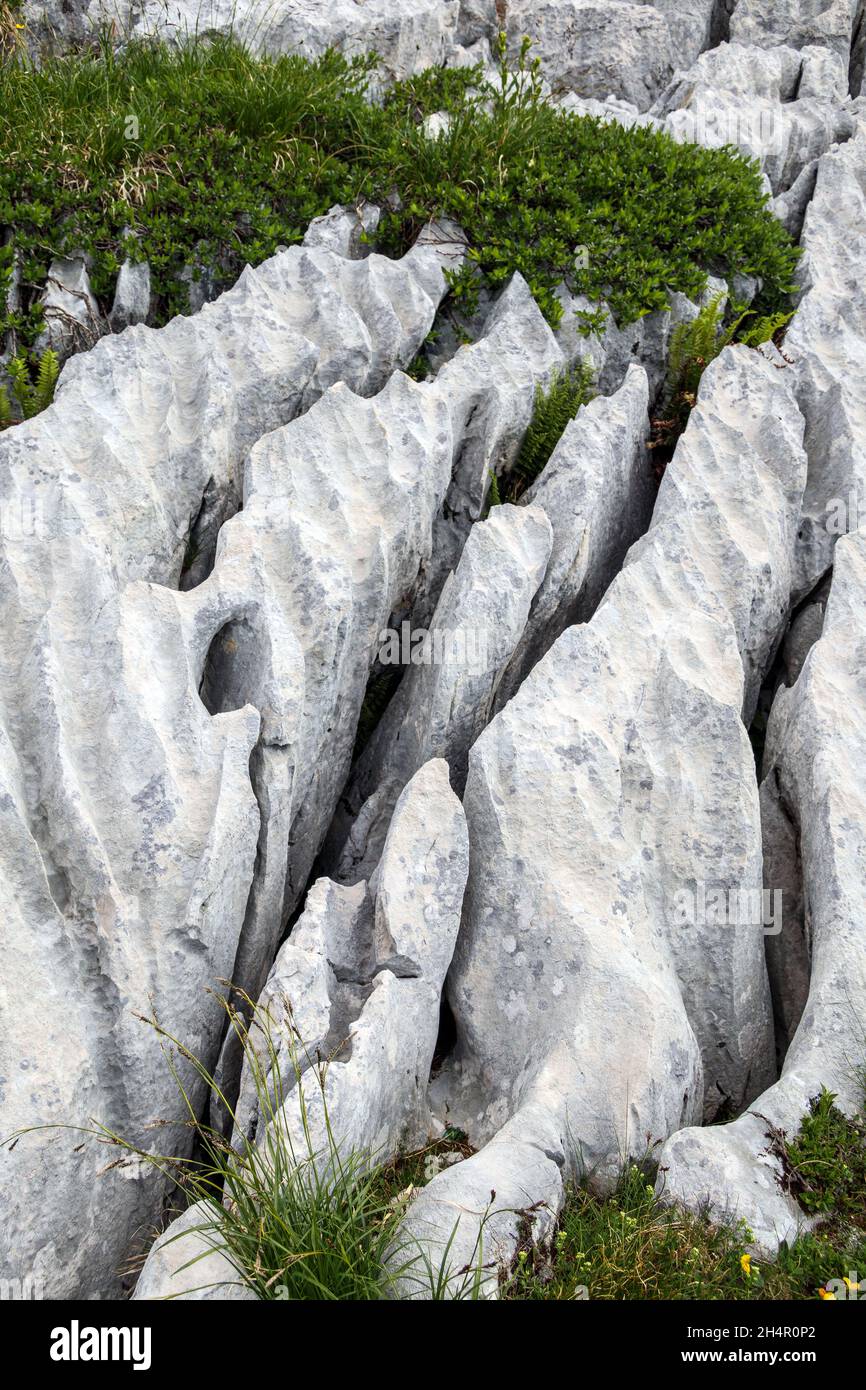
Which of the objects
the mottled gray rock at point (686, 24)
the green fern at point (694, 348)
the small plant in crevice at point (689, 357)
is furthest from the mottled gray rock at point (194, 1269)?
the mottled gray rock at point (686, 24)

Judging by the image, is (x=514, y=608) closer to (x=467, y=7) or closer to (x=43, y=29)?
(x=43, y=29)

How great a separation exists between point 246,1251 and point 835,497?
7855mm

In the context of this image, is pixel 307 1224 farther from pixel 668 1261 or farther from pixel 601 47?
pixel 601 47

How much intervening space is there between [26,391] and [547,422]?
186 inches

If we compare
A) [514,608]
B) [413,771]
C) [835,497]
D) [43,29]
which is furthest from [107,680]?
Answer: [43,29]

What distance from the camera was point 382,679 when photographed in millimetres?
8477

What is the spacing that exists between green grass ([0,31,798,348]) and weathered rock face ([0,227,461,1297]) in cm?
267

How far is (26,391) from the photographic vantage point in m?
8.77

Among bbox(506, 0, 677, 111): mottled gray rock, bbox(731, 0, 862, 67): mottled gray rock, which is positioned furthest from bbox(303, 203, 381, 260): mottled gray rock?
bbox(731, 0, 862, 67): mottled gray rock

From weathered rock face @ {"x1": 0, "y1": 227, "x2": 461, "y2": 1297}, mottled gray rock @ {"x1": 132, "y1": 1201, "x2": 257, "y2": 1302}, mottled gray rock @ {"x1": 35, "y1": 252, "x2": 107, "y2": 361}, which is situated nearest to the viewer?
mottled gray rock @ {"x1": 132, "y1": 1201, "x2": 257, "y2": 1302}

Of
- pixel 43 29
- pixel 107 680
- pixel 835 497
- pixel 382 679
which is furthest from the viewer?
pixel 43 29

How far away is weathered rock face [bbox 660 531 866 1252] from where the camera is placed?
5484mm

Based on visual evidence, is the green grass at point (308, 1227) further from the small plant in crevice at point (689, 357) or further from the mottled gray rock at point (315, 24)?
the mottled gray rock at point (315, 24)

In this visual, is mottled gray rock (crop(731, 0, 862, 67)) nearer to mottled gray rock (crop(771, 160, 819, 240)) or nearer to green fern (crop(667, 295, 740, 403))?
mottled gray rock (crop(771, 160, 819, 240))
